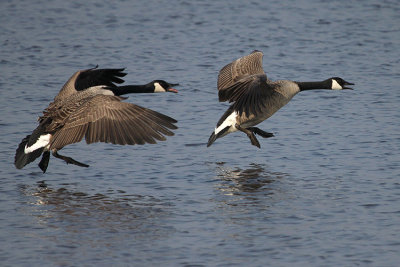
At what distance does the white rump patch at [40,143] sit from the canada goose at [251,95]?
224 centimetres

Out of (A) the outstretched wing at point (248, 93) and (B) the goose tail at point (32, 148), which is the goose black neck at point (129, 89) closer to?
(A) the outstretched wing at point (248, 93)

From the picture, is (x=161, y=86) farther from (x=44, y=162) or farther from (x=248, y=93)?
(x=44, y=162)

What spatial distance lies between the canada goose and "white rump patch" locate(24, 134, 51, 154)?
88.0 inches

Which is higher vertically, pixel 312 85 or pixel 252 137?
pixel 312 85

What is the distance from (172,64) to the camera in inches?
610

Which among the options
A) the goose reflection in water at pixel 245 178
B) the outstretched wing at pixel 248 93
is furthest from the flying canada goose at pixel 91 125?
the outstretched wing at pixel 248 93

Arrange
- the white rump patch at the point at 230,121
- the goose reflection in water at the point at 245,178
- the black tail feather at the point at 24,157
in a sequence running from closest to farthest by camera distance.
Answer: the goose reflection in water at the point at 245,178, the black tail feather at the point at 24,157, the white rump patch at the point at 230,121

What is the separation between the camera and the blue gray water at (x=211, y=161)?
705 cm

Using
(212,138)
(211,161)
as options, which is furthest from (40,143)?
(212,138)

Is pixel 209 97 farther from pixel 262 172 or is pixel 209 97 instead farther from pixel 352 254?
pixel 352 254

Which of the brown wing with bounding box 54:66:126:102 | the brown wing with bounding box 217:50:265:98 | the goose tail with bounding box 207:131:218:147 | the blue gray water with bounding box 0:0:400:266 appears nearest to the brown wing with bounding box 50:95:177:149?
the blue gray water with bounding box 0:0:400:266

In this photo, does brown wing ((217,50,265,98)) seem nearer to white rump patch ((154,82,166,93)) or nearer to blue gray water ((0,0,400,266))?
blue gray water ((0,0,400,266))

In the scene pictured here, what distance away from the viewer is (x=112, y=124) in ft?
28.0

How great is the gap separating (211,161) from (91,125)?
2033mm
